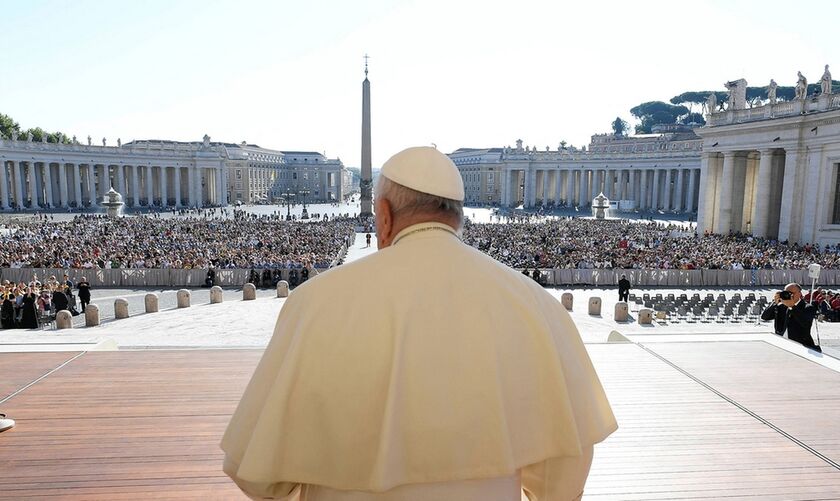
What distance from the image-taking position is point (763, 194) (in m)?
40.1

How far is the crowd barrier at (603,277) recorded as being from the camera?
82.2ft

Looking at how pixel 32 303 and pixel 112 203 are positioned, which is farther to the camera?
pixel 112 203

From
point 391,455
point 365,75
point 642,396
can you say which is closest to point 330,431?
point 391,455

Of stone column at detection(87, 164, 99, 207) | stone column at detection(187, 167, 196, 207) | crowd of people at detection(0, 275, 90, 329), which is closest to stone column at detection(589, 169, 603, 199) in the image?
stone column at detection(187, 167, 196, 207)

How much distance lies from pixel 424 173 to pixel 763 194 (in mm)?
45282

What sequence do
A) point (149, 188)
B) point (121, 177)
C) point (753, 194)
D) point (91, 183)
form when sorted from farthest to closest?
point (149, 188) → point (121, 177) → point (91, 183) → point (753, 194)

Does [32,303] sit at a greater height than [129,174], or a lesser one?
lesser

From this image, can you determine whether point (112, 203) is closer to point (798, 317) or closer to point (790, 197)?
point (790, 197)

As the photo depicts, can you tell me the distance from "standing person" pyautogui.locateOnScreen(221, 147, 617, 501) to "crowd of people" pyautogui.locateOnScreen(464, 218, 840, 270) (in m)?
24.7

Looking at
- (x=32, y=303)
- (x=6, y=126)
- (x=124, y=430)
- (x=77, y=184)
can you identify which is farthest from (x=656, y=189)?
(x=6, y=126)

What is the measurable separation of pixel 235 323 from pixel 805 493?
45.7 ft

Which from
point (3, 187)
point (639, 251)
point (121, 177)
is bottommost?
point (639, 251)

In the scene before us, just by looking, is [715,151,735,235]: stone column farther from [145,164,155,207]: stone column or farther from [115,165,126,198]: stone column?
[115,165,126,198]: stone column

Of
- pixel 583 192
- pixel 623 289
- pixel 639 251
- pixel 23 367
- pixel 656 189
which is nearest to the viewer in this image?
pixel 23 367
